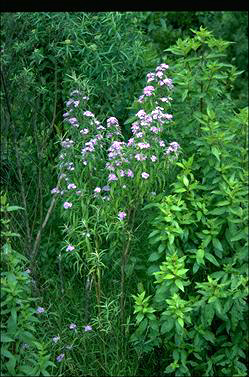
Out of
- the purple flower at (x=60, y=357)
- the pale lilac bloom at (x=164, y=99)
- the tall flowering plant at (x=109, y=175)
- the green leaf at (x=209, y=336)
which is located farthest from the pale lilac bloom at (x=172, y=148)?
the purple flower at (x=60, y=357)

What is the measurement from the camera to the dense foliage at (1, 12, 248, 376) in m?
3.79

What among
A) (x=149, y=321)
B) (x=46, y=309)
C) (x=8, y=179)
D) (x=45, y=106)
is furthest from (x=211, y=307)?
(x=45, y=106)

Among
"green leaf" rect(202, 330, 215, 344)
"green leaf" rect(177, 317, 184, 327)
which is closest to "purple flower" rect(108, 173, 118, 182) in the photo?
"green leaf" rect(177, 317, 184, 327)

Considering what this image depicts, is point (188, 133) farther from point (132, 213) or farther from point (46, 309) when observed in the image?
point (46, 309)

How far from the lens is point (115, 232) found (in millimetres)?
3801

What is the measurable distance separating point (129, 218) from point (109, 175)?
0.98 feet

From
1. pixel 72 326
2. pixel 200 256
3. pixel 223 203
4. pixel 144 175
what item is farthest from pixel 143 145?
→ pixel 72 326

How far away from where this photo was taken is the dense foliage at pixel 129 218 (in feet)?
12.4

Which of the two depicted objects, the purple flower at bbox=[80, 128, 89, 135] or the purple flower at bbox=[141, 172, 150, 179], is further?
the purple flower at bbox=[80, 128, 89, 135]

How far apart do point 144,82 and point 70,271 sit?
4.77 ft

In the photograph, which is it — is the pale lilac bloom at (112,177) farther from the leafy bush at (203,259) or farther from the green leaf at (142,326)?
the green leaf at (142,326)

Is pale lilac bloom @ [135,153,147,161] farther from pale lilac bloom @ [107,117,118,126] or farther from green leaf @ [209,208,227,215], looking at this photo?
green leaf @ [209,208,227,215]

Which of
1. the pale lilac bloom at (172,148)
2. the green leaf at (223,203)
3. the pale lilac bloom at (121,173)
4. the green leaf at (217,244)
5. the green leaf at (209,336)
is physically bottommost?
the green leaf at (209,336)

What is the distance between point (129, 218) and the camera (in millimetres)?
3951
